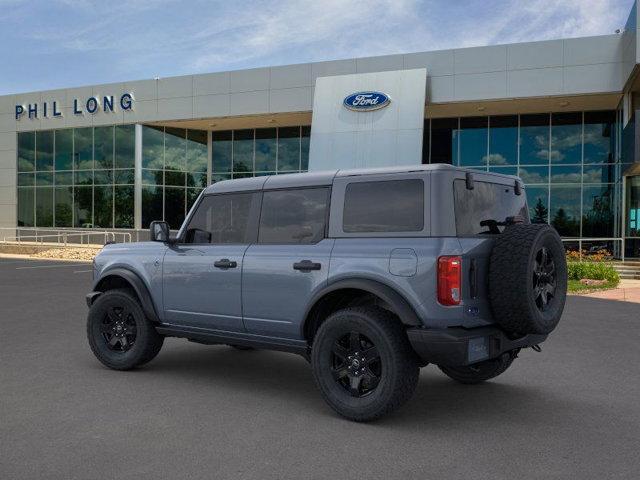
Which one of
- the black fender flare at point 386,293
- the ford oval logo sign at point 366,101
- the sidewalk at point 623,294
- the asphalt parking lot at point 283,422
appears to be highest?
the ford oval logo sign at point 366,101

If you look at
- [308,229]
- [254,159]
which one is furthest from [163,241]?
[254,159]

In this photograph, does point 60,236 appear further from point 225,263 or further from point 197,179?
point 225,263

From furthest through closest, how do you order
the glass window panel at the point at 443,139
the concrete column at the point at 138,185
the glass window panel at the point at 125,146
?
the glass window panel at the point at 125,146, the concrete column at the point at 138,185, the glass window panel at the point at 443,139

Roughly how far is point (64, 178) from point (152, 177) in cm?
574

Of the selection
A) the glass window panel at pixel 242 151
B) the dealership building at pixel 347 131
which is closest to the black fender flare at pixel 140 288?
the dealership building at pixel 347 131

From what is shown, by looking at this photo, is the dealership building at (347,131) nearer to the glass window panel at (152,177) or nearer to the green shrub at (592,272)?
the glass window panel at (152,177)

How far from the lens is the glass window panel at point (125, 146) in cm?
3341

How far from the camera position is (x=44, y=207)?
3619 centimetres

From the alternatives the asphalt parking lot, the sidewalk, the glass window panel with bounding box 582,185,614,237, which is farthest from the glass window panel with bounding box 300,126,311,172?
the asphalt parking lot

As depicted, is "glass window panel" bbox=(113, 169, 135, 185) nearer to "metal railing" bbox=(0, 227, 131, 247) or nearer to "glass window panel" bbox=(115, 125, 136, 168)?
"glass window panel" bbox=(115, 125, 136, 168)

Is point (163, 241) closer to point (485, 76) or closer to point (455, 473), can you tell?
point (455, 473)

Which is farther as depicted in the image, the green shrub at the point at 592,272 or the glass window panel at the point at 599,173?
the glass window panel at the point at 599,173

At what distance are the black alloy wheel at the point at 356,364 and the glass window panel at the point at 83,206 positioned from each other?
31962 millimetres

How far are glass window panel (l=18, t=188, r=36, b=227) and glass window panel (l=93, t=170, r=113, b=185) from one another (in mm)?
4617
